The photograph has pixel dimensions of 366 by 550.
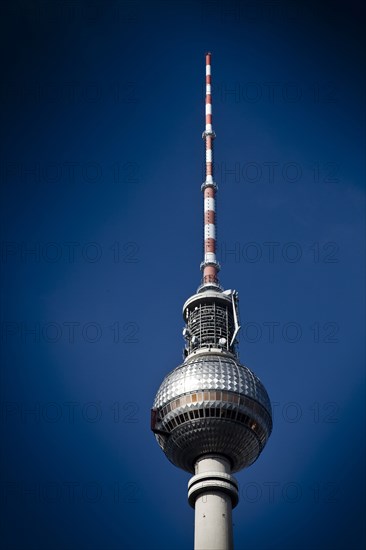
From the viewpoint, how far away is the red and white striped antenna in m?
95.4

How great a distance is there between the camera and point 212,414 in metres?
79.7

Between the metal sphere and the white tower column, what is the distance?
4.45 feet

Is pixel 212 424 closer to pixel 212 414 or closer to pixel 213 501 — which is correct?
pixel 212 414

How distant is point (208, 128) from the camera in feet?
351

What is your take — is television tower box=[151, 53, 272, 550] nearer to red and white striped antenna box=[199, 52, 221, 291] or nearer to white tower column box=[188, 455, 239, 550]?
white tower column box=[188, 455, 239, 550]

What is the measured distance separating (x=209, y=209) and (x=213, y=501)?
114 ft

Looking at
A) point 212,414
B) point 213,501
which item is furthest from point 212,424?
point 213,501

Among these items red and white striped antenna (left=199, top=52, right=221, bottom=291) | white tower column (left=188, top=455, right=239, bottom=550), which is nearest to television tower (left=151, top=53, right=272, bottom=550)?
white tower column (left=188, top=455, right=239, bottom=550)

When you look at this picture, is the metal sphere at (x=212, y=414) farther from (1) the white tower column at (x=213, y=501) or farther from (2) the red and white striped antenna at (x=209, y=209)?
(2) the red and white striped antenna at (x=209, y=209)

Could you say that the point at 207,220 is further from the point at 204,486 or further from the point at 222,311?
the point at 204,486

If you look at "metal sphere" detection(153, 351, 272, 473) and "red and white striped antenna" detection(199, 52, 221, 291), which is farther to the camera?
"red and white striped antenna" detection(199, 52, 221, 291)

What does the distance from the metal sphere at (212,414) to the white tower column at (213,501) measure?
Answer: 4.45 feet

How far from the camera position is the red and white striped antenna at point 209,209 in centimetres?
9544

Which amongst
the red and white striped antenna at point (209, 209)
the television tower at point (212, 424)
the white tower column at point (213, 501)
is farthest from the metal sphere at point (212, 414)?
the red and white striped antenna at point (209, 209)
